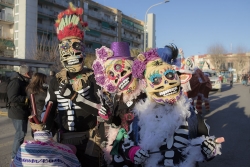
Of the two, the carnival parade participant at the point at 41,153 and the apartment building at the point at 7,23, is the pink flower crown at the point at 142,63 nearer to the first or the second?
the carnival parade participant at the point at 41,153

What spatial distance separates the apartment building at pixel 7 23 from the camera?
108 feet

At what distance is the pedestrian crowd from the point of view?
2.40m

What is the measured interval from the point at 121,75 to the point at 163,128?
1.20 m

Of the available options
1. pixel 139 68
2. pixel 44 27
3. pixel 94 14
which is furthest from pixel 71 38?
pixel 94 14

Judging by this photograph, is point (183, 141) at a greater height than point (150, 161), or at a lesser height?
greater

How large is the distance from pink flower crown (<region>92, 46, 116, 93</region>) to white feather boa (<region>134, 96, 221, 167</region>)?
973mm

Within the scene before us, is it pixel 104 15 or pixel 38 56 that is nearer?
pixel 38 56

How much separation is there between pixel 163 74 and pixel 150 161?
0.83 metres

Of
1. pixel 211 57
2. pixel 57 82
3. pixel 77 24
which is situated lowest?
pixel 57 82

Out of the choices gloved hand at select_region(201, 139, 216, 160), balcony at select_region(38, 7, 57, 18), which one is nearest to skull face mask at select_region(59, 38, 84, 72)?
gloved hand at select_region(201, 139, 216, 160)

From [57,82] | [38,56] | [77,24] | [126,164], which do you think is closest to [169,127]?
[126,164]

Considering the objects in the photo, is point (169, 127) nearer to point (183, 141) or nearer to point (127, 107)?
point (183, 141)

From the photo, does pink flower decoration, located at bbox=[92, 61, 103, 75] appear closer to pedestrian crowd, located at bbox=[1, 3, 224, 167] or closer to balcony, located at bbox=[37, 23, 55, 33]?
pedestrian crowd, located at bbox=[1, 3, 224, 167]

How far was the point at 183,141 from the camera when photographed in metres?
2.52
